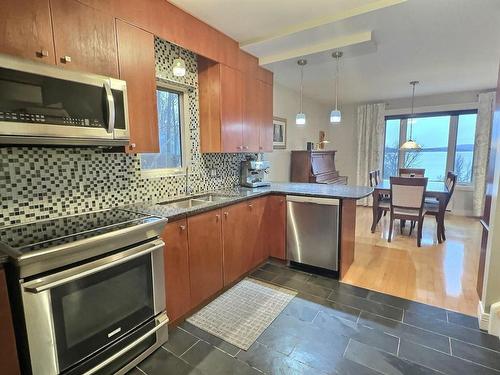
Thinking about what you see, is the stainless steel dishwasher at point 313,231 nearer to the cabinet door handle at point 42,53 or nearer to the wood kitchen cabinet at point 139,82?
the wood kitchen cabinet at point 139,82

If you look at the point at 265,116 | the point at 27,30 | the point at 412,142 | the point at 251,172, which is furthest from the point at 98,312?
the point at 412,142

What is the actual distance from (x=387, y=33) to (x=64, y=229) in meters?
3.11

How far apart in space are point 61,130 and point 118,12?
0.97m

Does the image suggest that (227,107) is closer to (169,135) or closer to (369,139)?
(169,135)

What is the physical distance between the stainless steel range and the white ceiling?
1.89 m

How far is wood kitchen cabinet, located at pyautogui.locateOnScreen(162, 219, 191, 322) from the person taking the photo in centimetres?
192

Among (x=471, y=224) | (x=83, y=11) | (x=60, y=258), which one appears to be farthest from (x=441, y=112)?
(x=60, y=258)

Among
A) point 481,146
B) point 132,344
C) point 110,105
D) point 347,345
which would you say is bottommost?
point 347,345

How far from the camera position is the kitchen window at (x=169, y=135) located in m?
2.54

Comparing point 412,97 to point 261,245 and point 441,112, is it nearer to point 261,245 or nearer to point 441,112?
point 441,112

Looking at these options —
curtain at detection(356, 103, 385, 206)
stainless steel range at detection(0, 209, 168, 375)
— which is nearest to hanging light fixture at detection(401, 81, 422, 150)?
curtain at detection(356, 103, 385, 206)

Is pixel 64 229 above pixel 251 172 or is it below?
below

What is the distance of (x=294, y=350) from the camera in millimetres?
1794

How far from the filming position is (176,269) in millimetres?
1987
